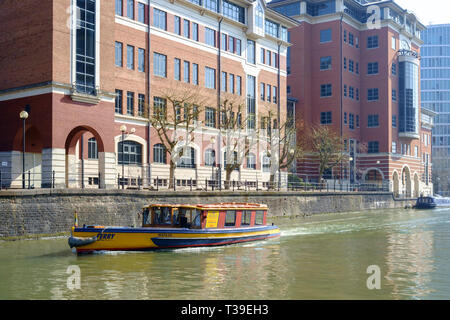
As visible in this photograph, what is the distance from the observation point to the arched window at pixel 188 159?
5197 centimetres

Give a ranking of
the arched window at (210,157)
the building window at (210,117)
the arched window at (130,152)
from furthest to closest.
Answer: the building window at (210,117) → the arched window at (210,157) → the arched window at (130,152)

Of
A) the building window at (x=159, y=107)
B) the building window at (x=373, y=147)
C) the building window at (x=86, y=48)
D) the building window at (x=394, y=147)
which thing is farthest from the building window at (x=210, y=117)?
the building window at (x=394, y=147)

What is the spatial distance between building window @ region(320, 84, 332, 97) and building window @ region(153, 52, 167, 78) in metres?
37.0

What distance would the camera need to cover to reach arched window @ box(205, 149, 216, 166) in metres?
55.2

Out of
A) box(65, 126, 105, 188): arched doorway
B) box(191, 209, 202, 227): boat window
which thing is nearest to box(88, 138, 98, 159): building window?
box(65, 126, 105, 188): arched doorway

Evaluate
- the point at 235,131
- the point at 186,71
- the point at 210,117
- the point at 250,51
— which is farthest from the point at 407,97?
the point at 186,71

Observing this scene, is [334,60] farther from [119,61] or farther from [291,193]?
[119,61]

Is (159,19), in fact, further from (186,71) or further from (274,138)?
(274,138)

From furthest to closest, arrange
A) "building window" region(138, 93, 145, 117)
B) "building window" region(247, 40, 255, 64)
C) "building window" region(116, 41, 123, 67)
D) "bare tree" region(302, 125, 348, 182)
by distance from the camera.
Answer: "bare tree" region(302, 125, 348, 182)
"building window" region(247, 40, 255, 64)
"building window" region(138, 93, 145, 117)
"building window" region(116, 41, 123, 67)

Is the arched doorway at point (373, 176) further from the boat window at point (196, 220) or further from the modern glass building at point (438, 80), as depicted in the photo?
the modern glass building at point (438, 80)

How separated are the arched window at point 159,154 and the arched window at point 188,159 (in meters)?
1.53

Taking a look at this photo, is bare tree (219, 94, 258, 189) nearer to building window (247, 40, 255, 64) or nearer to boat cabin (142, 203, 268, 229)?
building window (247, 40, 255, 64)

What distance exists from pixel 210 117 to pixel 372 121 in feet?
125

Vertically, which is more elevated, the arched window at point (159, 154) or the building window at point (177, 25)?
the building window at point (177, 25)
